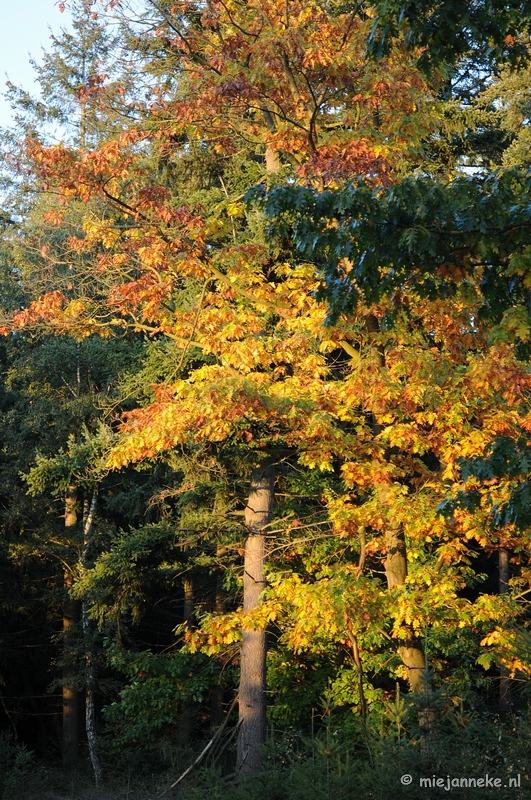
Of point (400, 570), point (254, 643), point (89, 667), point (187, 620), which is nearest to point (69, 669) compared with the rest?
point (89, 667)

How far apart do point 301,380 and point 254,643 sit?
13.8ft

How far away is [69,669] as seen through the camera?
19.1 metres

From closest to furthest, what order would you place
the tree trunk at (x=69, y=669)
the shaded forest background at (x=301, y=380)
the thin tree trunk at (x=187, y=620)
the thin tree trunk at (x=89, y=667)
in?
the shaded forest background at (x=301, y=380)
the thin tree trunk at (x=187, y=620)
the thin tree trunk at (x=89, y=667)
the tree trunk at (x=69, y=669)

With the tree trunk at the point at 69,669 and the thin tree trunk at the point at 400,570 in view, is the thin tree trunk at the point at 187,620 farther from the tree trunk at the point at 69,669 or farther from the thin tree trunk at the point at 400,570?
the thin tree trunk at the point at 400,570

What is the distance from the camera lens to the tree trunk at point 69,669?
736 inches

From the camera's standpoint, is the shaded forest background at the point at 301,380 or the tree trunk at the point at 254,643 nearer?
the shaded forest background at the point at 301,380

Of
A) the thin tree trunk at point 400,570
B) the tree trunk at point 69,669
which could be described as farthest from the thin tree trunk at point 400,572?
the tree trunk at point 69,669

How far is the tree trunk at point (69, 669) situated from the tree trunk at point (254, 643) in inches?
286

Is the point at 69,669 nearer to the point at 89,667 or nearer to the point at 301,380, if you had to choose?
the point at 89,667

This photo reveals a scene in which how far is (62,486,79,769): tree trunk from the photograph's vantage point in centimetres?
1870

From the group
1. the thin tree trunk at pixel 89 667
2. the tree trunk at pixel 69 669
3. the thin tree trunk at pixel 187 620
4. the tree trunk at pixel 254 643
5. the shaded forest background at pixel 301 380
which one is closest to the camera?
the shaded forest background at pixel 301 380

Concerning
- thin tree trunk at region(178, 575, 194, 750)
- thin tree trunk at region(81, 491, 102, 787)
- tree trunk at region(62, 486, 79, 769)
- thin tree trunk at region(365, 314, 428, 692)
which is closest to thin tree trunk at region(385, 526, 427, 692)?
thin tree trunk at region(365, 314, 428, 692)

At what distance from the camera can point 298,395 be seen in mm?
9992

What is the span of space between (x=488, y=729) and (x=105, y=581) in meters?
10.8
